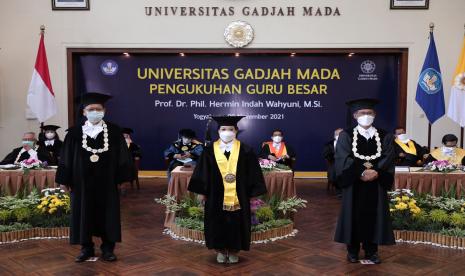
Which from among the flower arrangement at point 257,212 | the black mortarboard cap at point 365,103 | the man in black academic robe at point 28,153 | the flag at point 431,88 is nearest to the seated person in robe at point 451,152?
the flag at point 431,88

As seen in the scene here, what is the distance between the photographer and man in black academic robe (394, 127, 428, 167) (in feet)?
25.8

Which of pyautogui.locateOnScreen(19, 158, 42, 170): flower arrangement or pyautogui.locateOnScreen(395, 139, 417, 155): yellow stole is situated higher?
pyautogui.locateOnScreen(395, 139, 417, 155): yellow stole

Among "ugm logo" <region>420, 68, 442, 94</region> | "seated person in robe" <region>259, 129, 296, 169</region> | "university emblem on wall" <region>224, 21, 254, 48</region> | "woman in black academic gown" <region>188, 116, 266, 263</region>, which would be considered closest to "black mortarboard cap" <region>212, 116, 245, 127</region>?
"woman in black academic gown" <region>188, 116, 266, 263</region>

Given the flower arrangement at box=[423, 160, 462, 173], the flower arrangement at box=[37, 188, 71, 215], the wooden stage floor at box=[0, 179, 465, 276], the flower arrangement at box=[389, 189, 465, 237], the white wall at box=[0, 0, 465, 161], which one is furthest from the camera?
the white wall at box=[0, 0, 465, 161]

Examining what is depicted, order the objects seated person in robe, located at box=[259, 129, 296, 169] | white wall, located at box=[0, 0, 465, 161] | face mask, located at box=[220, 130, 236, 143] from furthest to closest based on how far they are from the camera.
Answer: white wall, located at box=[0, 0, 465, 161] < seated person in robe, located at box=[259, 129, 296, 169] < face mask, located at box=[220, 130, 236, 143]

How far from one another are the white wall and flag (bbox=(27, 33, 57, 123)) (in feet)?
2.61

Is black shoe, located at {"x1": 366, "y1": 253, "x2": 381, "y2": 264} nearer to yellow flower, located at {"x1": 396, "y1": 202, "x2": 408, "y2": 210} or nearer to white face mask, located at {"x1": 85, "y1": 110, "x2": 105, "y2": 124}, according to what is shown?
yellow flower, located at {"x1": 396, "y1": 202, "x2": 408, "y2": 210}

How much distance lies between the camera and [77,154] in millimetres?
4301

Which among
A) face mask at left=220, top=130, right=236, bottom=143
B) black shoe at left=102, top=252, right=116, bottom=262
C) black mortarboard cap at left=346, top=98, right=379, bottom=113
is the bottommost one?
black shoe at left=102, top=252, right=116, bottom=262

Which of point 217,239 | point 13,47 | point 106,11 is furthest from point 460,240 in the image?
point 13,47

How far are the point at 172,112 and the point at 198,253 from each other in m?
5.77

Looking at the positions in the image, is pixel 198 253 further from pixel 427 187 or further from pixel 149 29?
pixel 149 29

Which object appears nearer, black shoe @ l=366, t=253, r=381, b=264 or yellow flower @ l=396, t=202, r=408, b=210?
black shoe @ l=366, t=253, r=381, b=264

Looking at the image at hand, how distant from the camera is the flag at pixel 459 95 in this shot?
8273 mm
